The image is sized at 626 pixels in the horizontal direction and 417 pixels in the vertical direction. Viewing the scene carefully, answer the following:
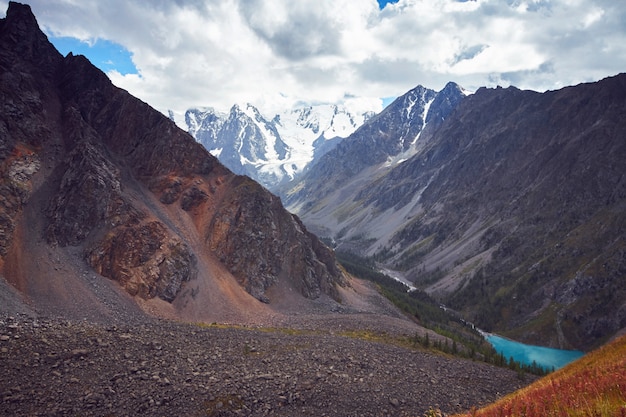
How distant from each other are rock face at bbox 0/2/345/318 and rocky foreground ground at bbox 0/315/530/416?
2278 cm

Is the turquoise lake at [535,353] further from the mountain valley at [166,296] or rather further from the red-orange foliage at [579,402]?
the red-orange foliage at [579,402]

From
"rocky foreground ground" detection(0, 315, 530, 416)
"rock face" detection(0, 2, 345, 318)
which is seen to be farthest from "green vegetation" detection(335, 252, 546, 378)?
"rock face" detection(0, 2, 345, 318)

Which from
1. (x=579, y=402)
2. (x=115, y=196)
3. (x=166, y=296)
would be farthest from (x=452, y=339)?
(x=579, y=402)

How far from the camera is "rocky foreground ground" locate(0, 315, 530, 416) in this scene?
41000mm

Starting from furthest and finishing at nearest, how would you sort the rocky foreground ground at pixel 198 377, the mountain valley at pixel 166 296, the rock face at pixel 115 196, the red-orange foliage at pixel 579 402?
the rock face at pixel 115 196
the mountain valley at pixel 166 296
the rocky foreground ground at pixel 198 377
the red-orange foliage at pixel 579 402

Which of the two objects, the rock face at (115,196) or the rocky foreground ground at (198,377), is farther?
the rock face at (115,196)

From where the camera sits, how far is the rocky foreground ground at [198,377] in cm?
4100

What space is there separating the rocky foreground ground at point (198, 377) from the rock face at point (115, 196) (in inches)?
897

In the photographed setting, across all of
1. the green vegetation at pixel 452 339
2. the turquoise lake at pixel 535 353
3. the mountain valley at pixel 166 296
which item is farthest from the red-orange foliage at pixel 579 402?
the turquoise lake at pixel 535 353

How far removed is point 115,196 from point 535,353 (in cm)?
15027

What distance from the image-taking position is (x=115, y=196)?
91750 millimetres

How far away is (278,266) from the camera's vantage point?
114 meters

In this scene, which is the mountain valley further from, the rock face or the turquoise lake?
the turquoise lake

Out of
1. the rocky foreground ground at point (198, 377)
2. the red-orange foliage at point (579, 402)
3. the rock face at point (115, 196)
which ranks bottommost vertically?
the rocky foreground ground at point (198, 377)
